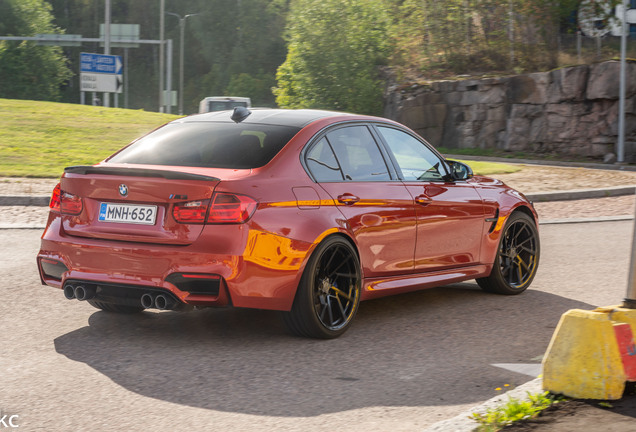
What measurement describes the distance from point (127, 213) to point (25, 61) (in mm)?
77723

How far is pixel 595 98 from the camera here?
116ft

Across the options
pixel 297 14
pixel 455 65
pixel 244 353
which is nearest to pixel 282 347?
pixel 244 353

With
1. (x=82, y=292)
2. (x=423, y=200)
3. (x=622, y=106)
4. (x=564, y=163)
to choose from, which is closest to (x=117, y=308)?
(x=82, y=292)

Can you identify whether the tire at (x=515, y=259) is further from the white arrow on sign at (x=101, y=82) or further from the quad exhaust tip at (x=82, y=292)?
the white arrow on sign at (x=101, y=82)

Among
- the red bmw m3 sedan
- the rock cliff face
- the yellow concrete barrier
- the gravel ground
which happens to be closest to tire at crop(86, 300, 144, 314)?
the red bmw m3 sedan

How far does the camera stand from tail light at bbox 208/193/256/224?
5.37 metres

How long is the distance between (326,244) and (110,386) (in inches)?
66.4

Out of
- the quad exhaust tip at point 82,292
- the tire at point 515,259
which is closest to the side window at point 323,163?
the quad exhaust tip at point 82,292

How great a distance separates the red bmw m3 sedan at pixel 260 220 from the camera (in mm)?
5387

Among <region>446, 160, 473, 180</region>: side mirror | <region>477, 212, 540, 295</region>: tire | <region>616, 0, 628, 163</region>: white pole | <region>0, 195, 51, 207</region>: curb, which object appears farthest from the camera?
<region>616, 0, 628, 163</region>: white pole

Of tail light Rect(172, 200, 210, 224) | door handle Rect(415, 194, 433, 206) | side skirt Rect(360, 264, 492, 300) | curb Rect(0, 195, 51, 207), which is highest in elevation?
tail light Rect(172, 200, 210, 224)

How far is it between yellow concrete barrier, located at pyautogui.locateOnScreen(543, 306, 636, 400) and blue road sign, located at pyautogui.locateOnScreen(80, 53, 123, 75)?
4194 centimetres

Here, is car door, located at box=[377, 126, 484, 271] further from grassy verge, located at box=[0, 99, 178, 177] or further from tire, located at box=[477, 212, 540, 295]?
grassy verge, located at box=[0, 99, 178, 177]

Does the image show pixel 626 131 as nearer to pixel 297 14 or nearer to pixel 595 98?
pixel 595 98
